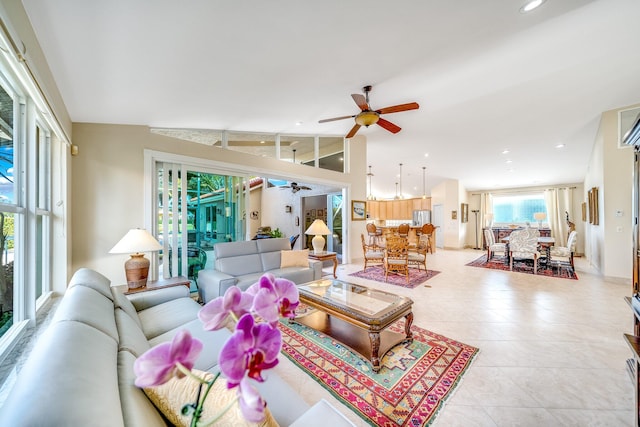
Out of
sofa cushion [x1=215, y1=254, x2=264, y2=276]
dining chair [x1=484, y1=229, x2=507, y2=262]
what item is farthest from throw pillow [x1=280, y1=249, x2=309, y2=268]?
dining chair [x1=484, y1=229, x2=507, y2=262]

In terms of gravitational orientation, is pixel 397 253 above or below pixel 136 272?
below

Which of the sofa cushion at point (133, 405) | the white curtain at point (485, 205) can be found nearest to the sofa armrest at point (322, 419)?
the sofa cushion at point (133, 405)

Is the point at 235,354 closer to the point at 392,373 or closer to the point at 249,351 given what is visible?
the point at 249,351

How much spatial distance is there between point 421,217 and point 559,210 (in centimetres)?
422

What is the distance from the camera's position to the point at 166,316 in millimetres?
1982

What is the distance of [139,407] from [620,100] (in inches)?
266

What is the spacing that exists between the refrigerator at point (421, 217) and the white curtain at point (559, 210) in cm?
373

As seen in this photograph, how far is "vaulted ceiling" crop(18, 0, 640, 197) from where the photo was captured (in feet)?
5.91

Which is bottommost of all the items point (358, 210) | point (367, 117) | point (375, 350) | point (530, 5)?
point (375, 350)

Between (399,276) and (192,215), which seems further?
(399,276)

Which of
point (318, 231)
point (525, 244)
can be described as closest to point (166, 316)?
point (318, 231)

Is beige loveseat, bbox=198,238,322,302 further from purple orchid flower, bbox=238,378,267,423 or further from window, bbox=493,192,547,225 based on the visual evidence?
window, bbox=493,192,547,225

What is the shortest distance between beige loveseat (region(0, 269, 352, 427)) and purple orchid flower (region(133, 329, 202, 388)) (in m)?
0.35

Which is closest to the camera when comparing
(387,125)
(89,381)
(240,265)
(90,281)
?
(89,381)
